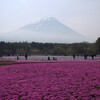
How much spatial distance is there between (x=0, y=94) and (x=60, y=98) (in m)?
2.85

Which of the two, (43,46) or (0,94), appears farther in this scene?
(43,46)

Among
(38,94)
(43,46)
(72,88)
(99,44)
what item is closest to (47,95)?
(38,94)

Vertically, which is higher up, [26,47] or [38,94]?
[26,47]

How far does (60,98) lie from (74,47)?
71.0 meters

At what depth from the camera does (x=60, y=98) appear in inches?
286

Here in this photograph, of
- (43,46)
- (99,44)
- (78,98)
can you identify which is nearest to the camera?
(78,98)

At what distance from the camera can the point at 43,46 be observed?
10819cm

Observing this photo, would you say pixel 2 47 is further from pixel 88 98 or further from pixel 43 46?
pixel 88 98

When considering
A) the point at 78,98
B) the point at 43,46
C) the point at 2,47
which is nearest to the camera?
the point at 78,98

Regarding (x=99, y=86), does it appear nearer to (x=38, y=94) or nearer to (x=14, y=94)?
(x=38, y=94)

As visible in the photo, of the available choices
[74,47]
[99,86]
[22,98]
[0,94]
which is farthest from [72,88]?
[74,47]

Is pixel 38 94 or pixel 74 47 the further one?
pixel 74 47

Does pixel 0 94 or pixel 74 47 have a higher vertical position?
pixel 74 47

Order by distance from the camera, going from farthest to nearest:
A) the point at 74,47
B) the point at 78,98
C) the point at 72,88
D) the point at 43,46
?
1. the point at 43,46
2. the point at 74,47
3. the point at 72,88
4. the point at 78,98
